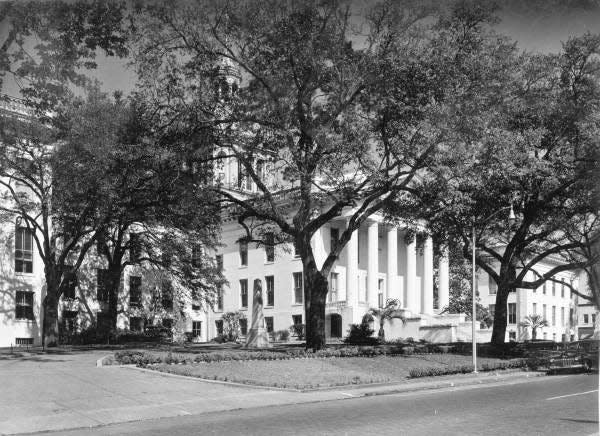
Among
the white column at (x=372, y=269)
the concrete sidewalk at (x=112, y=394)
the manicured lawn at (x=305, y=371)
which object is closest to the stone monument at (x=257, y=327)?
the manicured lawn at (x=305, y=371)

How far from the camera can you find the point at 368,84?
908 inches

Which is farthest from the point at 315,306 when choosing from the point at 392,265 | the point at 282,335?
the point at 392,265

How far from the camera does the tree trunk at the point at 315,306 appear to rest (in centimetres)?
2703

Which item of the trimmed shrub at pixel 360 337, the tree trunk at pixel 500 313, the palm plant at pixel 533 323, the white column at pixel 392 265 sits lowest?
the palm plant at pixel 533 323

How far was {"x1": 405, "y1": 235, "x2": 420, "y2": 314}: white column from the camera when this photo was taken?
209 feet

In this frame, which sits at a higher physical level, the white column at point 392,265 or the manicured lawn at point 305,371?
the white column at point 392,265

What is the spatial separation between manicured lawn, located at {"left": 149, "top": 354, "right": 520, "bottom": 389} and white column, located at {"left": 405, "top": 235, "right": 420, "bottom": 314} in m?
37.1

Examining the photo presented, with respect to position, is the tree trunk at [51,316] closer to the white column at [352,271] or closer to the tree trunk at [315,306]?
the tree trunk at [315,306]

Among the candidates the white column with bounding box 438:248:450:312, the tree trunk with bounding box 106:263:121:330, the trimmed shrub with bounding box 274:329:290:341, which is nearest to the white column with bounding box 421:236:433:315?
the white column with bounding box 438:248:450:312

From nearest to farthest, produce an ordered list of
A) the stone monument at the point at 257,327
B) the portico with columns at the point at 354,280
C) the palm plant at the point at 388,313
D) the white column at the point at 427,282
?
the stone monument at the point at 257,327 < the palm plant at the point at 388,313 < the portico with columns at the point at 354,280 < the white column at the point at 427,282

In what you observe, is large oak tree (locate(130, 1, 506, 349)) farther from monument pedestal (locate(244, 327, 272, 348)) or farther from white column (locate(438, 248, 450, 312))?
white column (locate(438, 248, 450, 312))

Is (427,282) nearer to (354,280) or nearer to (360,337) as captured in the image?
(354,280)

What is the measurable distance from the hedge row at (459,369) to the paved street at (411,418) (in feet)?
19.1

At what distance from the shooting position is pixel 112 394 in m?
17.0
